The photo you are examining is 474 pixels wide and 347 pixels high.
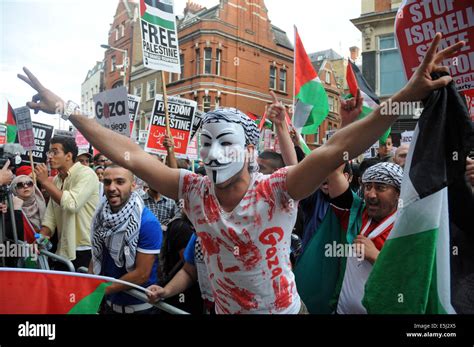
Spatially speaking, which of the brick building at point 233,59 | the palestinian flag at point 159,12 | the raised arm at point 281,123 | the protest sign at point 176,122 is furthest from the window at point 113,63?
the raised arm at point 281,123

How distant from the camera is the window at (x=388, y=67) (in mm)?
13359

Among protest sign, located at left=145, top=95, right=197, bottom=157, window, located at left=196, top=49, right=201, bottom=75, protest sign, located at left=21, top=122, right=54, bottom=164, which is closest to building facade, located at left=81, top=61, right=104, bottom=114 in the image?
window, located at left=196, top=49, right=201, bottom=75

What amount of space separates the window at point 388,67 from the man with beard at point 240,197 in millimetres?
12514

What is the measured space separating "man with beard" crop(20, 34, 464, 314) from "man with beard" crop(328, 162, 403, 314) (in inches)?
22.3

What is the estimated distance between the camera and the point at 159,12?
502 centimetres

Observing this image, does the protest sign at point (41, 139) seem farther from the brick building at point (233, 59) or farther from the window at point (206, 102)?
the window at point (206, 102)

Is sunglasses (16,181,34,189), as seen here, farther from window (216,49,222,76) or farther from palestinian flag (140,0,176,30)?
Result: window (216,49,222,76)

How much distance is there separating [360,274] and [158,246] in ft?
4.32

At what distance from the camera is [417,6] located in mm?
2336

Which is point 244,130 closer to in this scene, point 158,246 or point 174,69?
point 158,246

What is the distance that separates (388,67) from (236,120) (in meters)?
13.0

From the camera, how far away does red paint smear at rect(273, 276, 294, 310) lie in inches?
74.5

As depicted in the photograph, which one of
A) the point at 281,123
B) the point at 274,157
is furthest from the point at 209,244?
the point at 274,157

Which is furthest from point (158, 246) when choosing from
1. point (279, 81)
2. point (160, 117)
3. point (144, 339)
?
point (279, 81)
